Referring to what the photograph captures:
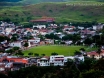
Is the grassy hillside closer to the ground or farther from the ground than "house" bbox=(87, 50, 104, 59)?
closer to the ground

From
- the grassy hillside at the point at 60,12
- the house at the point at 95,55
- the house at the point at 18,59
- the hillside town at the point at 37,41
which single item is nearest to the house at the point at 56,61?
the hillside town at the point at 37,41

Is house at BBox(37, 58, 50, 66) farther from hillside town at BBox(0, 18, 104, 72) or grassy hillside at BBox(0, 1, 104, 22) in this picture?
grassy hillside at BBox(0, 1, 104, 22)

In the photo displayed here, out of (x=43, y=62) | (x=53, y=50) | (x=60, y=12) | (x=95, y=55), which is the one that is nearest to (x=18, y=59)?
(x=43, y=62)

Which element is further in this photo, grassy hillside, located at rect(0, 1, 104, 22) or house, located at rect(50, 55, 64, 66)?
grassy hillside, located at rect(0, 1, 104, 22)

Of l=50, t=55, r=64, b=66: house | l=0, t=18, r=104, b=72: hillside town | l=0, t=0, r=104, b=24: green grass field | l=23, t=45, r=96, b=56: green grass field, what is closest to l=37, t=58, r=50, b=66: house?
l=0, t=18, r=104, b=72: hillside town

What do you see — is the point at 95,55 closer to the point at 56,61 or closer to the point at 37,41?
the point at 56,61

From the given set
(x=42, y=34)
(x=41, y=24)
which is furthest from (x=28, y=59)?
(x=41, y=24)

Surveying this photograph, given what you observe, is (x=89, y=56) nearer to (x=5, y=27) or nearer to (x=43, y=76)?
(x=43, y=76)
